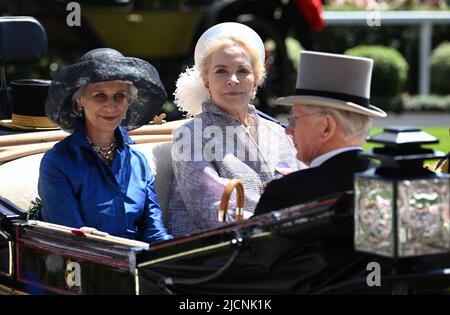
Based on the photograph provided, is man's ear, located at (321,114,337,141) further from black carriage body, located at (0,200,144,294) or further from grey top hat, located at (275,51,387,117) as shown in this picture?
black carriage body, located at (0,200,144,294)

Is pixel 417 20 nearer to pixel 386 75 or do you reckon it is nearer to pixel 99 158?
pixel 386 75

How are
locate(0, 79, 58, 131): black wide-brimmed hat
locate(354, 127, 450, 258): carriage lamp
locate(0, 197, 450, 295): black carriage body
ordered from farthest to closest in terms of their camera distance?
locate(0, 79, 58, 131): black wide-brimmed hat → locate(0, 197, 450, 295): black carriage body → locate(354, 127, 450, 258): carriage lamp

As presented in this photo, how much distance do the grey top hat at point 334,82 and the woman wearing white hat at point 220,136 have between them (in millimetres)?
827

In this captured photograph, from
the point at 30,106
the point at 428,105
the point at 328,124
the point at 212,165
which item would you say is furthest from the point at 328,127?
the point at 428,105

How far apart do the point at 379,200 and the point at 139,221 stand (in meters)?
1.39

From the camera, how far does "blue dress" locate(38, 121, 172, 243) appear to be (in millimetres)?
3492

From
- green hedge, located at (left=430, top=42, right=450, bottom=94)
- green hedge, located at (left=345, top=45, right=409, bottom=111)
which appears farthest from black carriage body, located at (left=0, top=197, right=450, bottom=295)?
green hedge, located at (left=430, top=42, right=450, bottom=94)

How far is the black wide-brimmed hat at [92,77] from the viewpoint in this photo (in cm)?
355

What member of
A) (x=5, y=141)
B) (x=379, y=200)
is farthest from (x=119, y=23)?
(x=379, y=200)

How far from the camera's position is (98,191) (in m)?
3.58

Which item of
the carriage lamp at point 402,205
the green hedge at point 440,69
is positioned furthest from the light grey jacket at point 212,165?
the green hedge at point 440,69

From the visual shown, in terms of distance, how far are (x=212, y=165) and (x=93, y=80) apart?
0.58m

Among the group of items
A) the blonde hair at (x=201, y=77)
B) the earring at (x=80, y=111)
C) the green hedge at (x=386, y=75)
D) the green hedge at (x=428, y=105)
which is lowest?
the earring at (x=80, y=111)

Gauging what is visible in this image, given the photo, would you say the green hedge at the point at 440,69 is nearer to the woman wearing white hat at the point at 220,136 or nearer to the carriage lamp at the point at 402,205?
the woman wearing white hat at the point at 220,136
